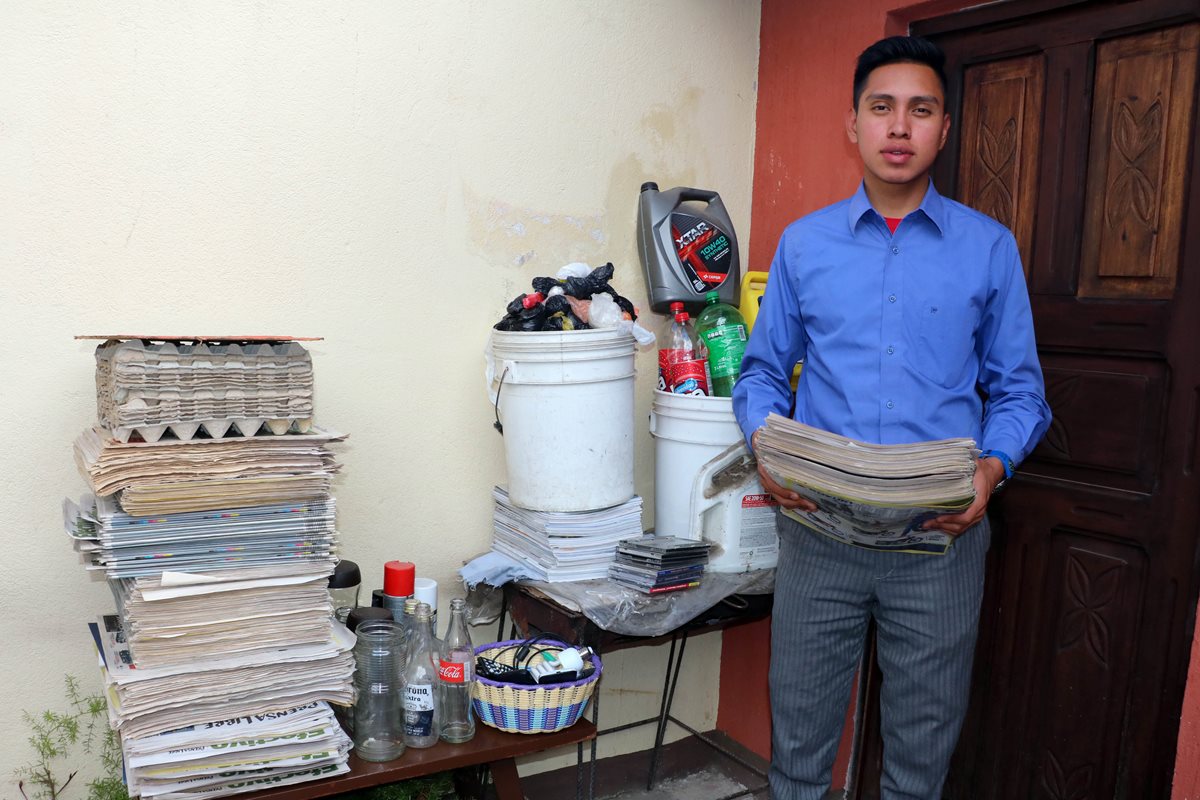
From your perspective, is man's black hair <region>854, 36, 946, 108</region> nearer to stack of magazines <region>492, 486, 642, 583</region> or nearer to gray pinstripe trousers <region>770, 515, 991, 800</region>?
gray pinstripe trousers <region>770, 515, 991, 800</region>

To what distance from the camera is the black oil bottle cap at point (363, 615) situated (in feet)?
6.51

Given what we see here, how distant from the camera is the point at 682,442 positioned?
7.99ft

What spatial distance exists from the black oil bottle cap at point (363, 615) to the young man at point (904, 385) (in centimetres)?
87

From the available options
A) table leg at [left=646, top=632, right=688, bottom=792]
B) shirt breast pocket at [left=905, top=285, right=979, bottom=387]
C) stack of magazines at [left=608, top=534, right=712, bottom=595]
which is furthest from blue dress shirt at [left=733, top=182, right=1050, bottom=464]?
table leg at [left=646, top=632, right=688, bottom=792]

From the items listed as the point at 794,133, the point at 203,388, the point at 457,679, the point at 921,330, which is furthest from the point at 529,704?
the point at 794,133

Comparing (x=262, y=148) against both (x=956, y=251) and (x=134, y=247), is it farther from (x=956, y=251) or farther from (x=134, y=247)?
(x=956, y=251)

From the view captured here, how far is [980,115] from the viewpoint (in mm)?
2389

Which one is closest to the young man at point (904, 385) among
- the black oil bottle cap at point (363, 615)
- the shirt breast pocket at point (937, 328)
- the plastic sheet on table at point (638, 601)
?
the shirt breast pocket at point (937, 328)

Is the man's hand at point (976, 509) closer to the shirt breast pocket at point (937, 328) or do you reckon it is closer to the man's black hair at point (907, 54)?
the shirt breast pocket at point (937, 328)

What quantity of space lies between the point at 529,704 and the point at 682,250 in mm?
1333

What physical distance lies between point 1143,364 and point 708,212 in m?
1.21

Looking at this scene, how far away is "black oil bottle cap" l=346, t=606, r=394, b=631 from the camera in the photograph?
1984mm

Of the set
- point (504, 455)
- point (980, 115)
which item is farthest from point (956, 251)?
point (504, 455)

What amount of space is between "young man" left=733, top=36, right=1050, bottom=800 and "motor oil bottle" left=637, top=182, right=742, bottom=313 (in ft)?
2.10
